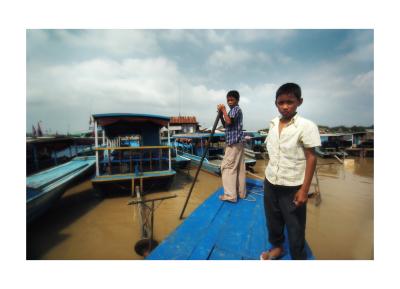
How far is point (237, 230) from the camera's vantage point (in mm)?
2186

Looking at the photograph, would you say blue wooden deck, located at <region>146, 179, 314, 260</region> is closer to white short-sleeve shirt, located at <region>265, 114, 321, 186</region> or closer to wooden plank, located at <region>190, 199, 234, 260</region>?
wooden plank, located at <region>190, 199, 234, 260</region>

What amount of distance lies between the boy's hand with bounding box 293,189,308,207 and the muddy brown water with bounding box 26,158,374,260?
1935 mm

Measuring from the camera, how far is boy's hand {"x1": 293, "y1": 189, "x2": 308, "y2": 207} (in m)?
1.49

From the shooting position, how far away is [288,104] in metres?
1.58

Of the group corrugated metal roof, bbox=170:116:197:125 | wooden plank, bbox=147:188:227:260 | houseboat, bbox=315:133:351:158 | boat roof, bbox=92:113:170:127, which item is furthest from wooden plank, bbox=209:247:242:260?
corrugated metal roof, bbox=170:116:197:125

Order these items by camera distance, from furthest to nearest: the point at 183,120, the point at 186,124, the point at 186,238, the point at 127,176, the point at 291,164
A: the point at 183,120 → the point at 186,124 → the point at 127,176 → the point at 186,238 → the point at 291,164

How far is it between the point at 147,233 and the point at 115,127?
5.59 meters

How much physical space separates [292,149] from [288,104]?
0.45 metres

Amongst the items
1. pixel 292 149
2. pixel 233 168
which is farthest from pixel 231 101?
pixel 292 149

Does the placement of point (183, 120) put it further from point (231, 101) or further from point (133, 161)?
point (231, 101)

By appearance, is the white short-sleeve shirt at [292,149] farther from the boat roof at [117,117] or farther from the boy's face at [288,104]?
the boat roof at [117,117]

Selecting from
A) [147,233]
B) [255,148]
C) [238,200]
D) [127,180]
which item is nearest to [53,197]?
[127,180]

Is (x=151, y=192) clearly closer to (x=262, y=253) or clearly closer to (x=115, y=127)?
(x=115, y=127)

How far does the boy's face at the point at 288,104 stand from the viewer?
1.57 m
